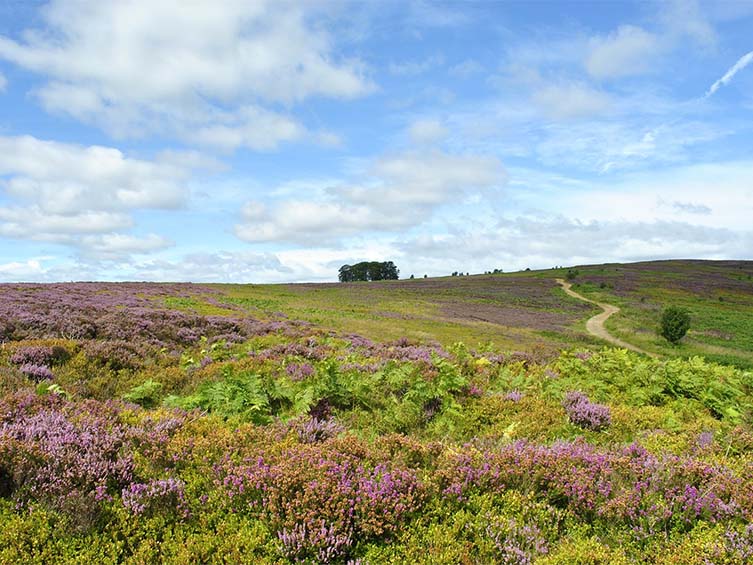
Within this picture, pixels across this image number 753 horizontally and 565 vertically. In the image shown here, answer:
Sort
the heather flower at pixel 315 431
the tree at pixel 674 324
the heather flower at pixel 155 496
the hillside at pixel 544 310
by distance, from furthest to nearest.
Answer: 1. the tree at pixel 674 324
2. the hillside at pixel 544 310
3. the heather flower at pixel 315 431
4. the heather flower at pixel 155 496

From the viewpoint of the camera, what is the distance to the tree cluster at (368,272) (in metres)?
165

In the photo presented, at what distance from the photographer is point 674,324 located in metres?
38.3

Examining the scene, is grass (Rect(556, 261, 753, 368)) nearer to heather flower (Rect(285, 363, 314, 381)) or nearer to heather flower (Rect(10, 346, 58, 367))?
heather flower (Rect(285, 363, 314, 381))

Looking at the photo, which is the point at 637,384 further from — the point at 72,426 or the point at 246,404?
the point at 72,426

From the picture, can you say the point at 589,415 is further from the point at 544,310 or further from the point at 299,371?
the point at 544,310

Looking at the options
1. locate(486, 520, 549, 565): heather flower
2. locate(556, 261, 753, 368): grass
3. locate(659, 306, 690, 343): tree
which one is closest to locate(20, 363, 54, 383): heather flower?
locate(486, 520, 549, 565): heather flower

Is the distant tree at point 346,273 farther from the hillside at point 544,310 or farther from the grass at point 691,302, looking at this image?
the grass at point 691,302

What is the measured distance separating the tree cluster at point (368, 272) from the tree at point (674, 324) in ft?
416

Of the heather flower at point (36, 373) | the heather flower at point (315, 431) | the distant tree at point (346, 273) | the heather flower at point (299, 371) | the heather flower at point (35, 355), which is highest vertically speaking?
the distant tree at point (346, 273)

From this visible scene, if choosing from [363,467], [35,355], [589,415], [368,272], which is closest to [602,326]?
[589,415]

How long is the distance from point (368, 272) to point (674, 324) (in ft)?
428

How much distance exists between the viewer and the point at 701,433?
744 cm

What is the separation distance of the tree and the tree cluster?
127 metres

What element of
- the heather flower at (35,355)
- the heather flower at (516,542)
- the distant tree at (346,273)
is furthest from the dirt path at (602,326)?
the distant tree at (346,273)
